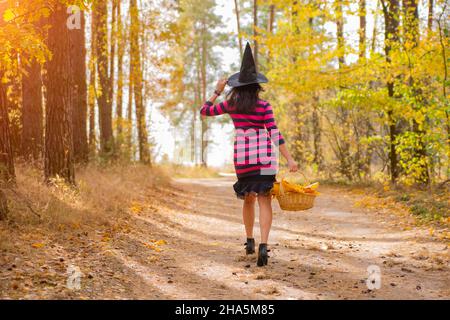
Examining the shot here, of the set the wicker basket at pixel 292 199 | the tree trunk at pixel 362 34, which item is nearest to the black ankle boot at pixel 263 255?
the wicker basket at pixel 292 199

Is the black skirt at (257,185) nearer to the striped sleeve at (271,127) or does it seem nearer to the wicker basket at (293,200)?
the wicker basket at (293,200)

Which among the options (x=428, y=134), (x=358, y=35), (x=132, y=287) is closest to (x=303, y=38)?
(x=358, y=35)

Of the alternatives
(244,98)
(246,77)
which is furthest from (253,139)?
(246,77)

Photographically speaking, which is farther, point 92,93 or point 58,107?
point 92,93

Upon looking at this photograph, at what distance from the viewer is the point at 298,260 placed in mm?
6250

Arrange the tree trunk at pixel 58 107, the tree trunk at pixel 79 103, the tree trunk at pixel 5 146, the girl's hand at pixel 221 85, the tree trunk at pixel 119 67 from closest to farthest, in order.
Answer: the girl's hand at pixel 221 85 < the tree trunk at pixel 5 146 < the tree trunk at pixel 58 107 < the tree trunk at pixel 79 103 < the tree trunk at pixel 119 67

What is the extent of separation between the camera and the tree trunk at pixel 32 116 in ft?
35.9

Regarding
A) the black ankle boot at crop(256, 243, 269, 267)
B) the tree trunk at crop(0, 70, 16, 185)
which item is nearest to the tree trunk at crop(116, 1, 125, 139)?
the tree trunk at crop(0, 70, 16, 185)

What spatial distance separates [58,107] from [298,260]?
197 inches

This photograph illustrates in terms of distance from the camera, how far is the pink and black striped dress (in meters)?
5.80

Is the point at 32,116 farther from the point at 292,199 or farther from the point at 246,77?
the point at 292,199

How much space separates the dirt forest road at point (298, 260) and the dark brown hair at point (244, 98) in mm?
1886
